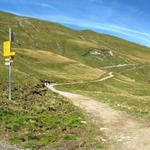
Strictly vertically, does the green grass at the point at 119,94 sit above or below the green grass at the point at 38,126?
below

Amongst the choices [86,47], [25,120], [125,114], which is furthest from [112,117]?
[86,47]

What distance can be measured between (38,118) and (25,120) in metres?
1.24

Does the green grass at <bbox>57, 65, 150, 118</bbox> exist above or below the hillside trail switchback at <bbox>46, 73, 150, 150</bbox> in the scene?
below

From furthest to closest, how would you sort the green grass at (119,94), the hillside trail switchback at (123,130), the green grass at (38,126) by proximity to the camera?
the green grass at (119,94) → the green grass at (38,126) → the hillside trail switchback at (123,130)

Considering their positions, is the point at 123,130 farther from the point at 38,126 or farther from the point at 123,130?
the point at 38,126

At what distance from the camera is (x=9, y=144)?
9.80m

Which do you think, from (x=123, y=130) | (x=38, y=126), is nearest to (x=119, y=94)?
(x=123, y=130)

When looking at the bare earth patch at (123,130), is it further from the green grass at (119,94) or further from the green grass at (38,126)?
the green grass at (119,94)

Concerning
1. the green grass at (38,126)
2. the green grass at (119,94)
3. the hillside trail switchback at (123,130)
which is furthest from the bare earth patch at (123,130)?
the green grass at (119,94)

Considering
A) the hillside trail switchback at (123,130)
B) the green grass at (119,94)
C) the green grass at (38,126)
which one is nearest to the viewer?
the hillside trail switchback at (123,130)

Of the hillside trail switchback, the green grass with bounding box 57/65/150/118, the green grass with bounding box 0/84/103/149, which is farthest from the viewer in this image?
the green grass with bounding box 57/65/150/118

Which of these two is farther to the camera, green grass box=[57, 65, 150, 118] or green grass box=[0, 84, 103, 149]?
green grass box=[57, 65, 150, 118]

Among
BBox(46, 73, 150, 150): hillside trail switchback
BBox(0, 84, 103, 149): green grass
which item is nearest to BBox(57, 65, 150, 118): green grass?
BBox(46, 73, 150, 150): hillside trail switchback

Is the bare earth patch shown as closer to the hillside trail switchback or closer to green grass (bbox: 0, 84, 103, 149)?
the hillside trail switchback
